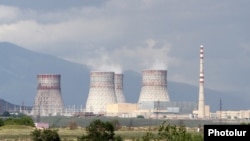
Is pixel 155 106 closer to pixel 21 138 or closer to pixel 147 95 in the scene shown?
pixel 147 95

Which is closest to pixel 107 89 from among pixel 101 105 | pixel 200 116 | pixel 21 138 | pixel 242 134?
pixel 101 105

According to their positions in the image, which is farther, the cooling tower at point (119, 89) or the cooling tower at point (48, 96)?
the cooling tower at point (119, 89)

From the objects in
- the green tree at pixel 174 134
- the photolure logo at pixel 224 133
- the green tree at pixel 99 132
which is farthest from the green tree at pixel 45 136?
the photolure logo at pixel 224 133

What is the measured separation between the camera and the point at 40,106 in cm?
13688

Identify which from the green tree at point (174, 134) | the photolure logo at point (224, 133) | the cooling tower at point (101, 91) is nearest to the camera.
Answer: the photolure logo at point (224, 133)

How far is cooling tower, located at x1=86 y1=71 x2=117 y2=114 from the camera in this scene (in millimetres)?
120188

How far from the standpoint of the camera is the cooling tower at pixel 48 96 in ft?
427

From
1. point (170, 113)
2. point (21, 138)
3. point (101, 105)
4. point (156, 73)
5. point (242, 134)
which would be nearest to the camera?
point (242, 134)

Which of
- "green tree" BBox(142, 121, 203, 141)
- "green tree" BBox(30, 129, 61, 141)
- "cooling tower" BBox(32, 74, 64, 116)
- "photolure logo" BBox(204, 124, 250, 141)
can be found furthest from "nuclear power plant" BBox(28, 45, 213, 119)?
"photolure logo" BBox(204, 124, 250, 141)

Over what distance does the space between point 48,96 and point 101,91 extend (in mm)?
14741

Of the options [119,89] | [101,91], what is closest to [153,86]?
[101,91]

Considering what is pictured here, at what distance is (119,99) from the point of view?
140 meters

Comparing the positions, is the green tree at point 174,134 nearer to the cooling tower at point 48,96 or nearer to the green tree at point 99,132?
the green tree at point 99,132

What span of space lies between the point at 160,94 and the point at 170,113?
38.1 feet
